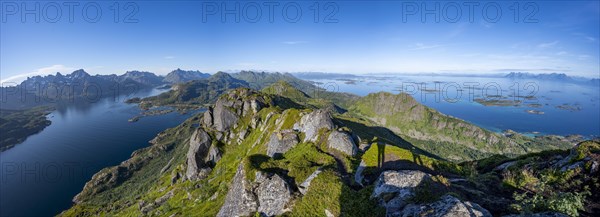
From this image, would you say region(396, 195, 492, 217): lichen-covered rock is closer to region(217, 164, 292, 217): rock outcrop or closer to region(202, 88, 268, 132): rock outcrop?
region(217, 164, 292, 217): rock outcrop

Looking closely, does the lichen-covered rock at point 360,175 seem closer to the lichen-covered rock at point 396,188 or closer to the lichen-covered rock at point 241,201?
the lichen-covered rock at point 396,188

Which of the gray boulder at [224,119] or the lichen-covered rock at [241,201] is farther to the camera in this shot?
the gray boulder at [224,119]

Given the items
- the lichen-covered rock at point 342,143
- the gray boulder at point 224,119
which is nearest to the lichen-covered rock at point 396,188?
the lichen-covered rock at point 342,143

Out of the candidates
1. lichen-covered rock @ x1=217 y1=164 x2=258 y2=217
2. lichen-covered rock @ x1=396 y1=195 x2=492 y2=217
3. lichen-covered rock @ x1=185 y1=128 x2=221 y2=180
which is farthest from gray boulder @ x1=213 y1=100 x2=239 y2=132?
lichen-covered rock @ x1=396 y1=195 x2=492 y2=217

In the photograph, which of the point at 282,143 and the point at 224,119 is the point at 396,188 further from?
the point at 224,119

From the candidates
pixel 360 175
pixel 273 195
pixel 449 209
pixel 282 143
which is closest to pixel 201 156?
pixel 282 143
